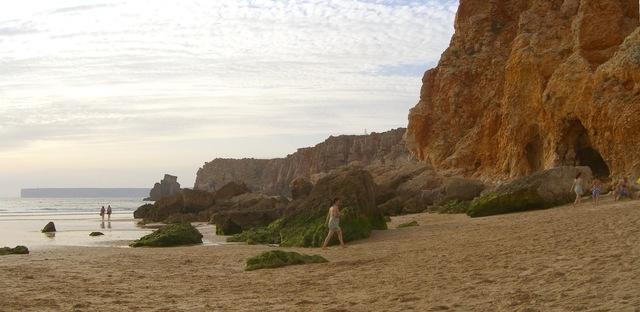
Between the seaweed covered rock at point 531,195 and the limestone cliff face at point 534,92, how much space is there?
440 centimetres

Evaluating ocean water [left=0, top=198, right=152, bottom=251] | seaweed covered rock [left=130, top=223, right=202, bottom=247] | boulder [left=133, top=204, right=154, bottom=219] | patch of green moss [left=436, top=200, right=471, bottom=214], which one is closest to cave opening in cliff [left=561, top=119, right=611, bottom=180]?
patch of green moss [left=436, top=200, right=471, bottom=214]

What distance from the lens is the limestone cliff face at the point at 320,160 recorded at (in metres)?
112

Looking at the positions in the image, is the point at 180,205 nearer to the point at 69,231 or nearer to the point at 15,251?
the point at 69,231

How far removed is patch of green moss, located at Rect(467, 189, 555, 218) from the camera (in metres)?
20.7

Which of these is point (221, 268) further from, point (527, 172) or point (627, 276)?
point (527, 172)

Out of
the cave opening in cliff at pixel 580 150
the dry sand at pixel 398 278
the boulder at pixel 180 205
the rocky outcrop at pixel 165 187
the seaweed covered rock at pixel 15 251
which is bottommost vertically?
the dry sand at pixel 398 278

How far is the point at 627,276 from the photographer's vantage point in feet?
22.0

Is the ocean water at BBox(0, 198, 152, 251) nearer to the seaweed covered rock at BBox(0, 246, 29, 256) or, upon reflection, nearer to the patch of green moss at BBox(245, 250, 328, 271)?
the seaweed covered rock at BBox(0, 246, 29, 256)

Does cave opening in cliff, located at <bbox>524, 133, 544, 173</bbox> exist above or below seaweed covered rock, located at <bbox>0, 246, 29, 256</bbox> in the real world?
above

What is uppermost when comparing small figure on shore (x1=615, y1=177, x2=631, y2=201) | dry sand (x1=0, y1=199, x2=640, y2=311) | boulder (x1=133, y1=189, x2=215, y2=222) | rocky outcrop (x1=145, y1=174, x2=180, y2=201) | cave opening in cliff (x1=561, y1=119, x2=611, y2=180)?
rocky outcrop (x1=145, y1=174, x2=180, y2=201)

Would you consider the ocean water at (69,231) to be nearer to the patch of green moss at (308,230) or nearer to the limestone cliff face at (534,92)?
the patch of green moss at (308,230)

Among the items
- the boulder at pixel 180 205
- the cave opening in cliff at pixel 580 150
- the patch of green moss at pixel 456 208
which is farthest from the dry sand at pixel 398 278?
the boulder at pixel 180 205

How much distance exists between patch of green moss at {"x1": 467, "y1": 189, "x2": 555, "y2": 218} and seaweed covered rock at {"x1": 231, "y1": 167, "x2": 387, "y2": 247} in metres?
3.68

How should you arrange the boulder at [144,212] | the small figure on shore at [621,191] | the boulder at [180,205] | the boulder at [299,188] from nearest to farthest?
the small figure on shore at [621,191] → the boulder at [299,188] → the boulder at [180,205] → the boulder at [144,212]
